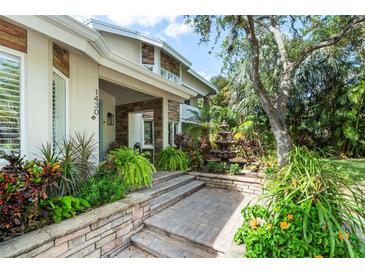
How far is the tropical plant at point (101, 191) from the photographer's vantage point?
3.33 metres

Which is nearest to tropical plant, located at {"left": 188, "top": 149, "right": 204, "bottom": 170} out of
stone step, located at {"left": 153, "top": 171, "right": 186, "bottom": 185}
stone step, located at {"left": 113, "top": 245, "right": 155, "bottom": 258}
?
stone step, located at {"left": 153, "top": 171, "right": 186, "bottom": 185}

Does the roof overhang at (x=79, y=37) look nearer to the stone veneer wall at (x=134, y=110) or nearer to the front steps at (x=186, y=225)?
the stone veneer wall at (x=134, y=110)

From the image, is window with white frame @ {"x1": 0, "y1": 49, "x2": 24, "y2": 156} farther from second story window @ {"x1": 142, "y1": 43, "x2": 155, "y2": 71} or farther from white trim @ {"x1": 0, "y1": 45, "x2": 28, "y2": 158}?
second story window @ {"x1": 142, "y1": 43, "x2": 155, "y2": 71}

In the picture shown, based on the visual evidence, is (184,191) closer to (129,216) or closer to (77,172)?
(129,216)

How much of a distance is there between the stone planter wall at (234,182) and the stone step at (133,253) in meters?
3.57

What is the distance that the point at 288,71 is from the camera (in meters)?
6.27

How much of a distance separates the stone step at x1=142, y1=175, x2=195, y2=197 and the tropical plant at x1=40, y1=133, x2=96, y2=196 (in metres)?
1.43

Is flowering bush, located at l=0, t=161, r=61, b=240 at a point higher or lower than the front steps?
higher

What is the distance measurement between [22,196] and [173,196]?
9.96 ft

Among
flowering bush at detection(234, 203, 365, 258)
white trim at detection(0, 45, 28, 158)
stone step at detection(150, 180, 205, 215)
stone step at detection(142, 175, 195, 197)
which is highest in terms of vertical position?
white trim at detection(0, 45, 28, 158)

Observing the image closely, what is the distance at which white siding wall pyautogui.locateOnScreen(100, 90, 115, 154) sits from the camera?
787 cm

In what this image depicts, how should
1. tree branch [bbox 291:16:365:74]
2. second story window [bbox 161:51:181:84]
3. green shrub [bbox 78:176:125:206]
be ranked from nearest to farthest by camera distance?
green shrub [bbox 78:176:125:206], tree branch [bbox 291:16:365:74], second story window [bbox 161:51:181:84]
